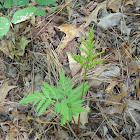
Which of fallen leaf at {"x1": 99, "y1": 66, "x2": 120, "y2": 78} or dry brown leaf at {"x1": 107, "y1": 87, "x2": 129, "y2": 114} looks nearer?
dry brown leaf at {"x1": 107, "y1": 87, "x2": 129, "y2": 114}

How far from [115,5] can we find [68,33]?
91 cm

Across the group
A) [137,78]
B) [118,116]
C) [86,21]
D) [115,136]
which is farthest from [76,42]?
[115,136]

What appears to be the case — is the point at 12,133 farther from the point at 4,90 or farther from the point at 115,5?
the point at 115,5

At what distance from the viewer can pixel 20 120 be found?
2111mm

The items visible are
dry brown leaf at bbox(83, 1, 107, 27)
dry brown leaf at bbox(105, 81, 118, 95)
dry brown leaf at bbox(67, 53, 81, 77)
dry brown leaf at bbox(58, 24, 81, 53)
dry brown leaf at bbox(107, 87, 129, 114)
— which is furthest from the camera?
dry brown leaf at bbox(83, 1, 107, 27)

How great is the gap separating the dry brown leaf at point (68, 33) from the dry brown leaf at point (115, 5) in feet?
2.10

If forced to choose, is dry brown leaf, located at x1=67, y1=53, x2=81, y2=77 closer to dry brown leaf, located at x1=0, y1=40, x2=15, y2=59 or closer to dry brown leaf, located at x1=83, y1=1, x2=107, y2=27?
dry brown leaf, located at x1=83, y1=1, x2=107, y2=27

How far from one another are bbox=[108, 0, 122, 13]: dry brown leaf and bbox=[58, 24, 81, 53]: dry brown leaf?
0.64m

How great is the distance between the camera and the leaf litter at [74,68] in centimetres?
194

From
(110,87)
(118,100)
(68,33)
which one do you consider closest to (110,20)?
(68,33)

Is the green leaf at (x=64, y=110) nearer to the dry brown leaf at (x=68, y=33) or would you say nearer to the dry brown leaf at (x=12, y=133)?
the dry brown leaf at (x=12, y=133)

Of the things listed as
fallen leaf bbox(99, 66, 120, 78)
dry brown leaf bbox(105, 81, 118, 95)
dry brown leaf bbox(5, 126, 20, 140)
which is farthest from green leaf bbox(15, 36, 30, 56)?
dry brown leaf bbox(105, 81, 118, 95)

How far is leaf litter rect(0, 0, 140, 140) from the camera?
76.4 inches

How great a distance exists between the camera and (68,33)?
259cm
